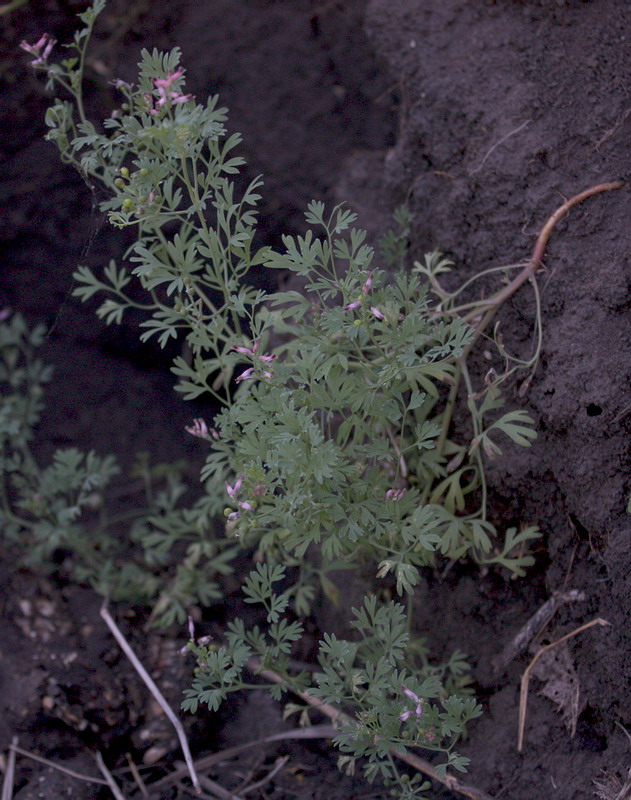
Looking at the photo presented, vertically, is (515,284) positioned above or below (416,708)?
above

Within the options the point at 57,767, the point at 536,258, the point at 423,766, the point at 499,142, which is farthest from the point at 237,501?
the point at 499,142

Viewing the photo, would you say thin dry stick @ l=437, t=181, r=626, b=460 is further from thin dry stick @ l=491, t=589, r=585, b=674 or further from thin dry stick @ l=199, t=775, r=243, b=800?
thin dry stick @ l=199, t=775, r=243, b=800

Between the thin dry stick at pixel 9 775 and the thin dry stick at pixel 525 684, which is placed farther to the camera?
the thin dry stick at pixel 9 775

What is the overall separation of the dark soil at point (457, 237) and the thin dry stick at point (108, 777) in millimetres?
37

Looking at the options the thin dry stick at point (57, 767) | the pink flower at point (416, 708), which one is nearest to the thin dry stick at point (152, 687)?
the thin dry stick at point (57, 767)

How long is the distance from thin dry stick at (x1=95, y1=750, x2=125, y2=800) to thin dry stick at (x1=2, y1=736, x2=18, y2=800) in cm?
25

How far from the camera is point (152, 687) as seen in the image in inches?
92.4

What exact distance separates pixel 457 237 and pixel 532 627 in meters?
1.16

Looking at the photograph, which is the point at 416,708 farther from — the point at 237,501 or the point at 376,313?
the point at 376,313

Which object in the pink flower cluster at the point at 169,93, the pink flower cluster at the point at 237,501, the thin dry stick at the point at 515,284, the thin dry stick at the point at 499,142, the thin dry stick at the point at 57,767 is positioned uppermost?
the pink flower cluster at the point at 169,93

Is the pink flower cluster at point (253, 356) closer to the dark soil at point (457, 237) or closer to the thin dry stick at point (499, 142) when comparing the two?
the dark soil at point (457, 237)

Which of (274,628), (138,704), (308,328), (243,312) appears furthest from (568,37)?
(138,704)

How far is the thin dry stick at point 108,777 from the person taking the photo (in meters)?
2.20

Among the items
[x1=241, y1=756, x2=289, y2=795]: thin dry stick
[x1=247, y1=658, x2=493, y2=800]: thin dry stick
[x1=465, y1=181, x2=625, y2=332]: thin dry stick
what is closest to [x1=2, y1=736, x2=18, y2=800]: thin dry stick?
[x1=241, y1=756, x2=289, y2=795]: thin dry stick
